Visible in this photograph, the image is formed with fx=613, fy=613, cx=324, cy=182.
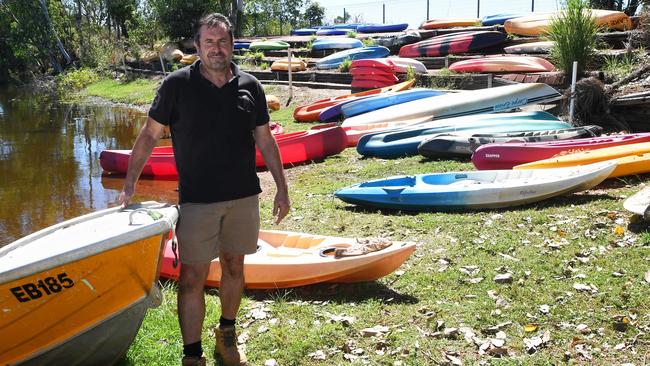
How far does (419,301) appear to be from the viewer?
457cm

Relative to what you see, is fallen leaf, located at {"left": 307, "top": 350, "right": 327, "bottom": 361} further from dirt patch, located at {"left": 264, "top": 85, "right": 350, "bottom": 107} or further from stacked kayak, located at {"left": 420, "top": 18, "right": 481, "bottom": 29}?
stacked kayak, located at {"left": 420, "top": 18, "right": 481, "bottom": 29}

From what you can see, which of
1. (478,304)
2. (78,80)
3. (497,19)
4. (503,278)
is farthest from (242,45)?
(478,304)

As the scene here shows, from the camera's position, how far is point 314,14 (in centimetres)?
3969

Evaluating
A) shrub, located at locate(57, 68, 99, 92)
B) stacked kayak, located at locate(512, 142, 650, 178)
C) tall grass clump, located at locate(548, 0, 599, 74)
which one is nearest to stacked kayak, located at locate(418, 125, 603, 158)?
stacked kayak, located at locate(512, 142, 650, 178)

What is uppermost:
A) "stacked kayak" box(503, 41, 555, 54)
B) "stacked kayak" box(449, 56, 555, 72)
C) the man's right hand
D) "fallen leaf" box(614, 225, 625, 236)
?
"stacked kayak" box(503, 41, 555, 54)

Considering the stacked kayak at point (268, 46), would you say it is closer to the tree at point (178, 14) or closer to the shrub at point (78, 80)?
the tree at point (178, 14)

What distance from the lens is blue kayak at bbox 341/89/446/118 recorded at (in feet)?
42.9

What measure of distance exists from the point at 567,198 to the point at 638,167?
994 millimetres

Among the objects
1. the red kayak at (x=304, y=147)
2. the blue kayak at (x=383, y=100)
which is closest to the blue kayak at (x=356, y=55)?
the blue kayak at (x=383, y=100)

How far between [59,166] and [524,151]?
1020 centimetres

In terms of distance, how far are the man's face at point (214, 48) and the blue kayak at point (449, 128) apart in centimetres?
653

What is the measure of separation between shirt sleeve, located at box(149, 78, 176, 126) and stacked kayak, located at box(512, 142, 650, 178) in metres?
4.97

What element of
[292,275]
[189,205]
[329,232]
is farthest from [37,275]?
[329,232]

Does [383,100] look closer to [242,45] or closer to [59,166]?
[59,166]
